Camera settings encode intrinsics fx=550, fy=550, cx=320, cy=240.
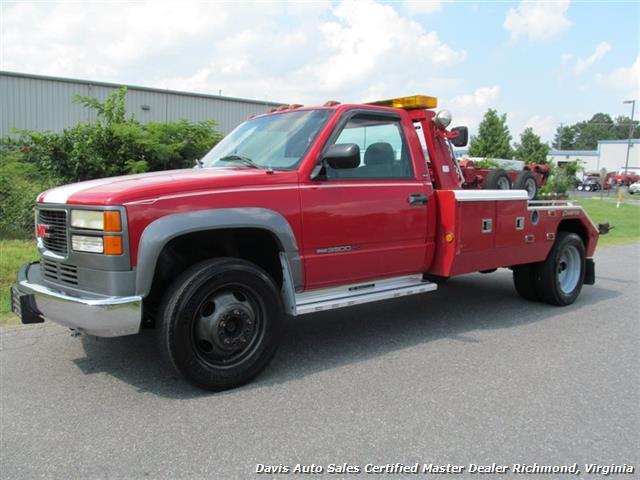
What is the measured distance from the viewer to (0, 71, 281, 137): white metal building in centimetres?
1931

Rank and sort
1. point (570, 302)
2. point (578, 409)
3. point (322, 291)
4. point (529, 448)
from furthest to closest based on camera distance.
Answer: point (570, 302) < point (322, 291) < point (578, 409) < point (529, 448)

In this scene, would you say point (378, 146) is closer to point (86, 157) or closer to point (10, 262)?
point (10, 262)

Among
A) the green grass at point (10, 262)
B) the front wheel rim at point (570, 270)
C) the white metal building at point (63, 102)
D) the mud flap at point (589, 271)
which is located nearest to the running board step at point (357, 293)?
the front wheel rim at point (570, 270)

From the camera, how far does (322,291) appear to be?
14.9ft

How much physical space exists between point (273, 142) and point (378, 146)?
38.1 inches

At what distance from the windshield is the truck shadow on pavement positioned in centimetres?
162

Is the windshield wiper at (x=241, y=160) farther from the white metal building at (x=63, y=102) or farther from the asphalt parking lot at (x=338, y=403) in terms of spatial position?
the white metal building at (x=63, y=102)

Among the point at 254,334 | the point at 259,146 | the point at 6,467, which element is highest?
the point at 259,146

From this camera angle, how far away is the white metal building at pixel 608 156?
243ft

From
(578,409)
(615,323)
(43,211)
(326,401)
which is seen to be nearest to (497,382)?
(578,409)

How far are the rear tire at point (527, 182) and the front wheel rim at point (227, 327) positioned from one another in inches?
182

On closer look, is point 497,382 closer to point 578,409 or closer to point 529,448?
point 578,409

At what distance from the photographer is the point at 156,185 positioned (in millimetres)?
3654

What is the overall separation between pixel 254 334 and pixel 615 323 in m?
4.11
